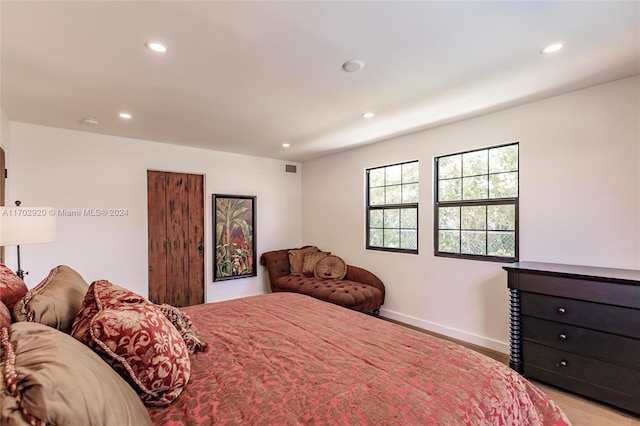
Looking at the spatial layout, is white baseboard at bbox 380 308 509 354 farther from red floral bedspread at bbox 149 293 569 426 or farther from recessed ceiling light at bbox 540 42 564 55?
recessed ceiling light at bbox 540 42 564 55

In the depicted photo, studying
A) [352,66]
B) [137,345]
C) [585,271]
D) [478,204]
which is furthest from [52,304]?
[478,204]

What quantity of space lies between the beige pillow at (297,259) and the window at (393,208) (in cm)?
119

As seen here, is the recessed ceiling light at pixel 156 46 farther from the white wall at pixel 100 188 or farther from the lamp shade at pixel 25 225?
the white wall at pixel 100 188

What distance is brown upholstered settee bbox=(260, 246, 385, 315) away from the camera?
390cm

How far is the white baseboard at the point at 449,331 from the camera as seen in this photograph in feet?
10.4

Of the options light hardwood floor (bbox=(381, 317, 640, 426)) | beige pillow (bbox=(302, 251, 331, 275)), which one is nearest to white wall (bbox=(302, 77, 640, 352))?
light hardwood floor (bbox=(381, 317, 640, 426))

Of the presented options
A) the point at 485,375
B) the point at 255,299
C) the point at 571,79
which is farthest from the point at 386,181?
the point at 485,375

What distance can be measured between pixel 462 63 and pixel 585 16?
0.68m

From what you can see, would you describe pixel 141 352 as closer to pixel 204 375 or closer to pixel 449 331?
pixel 204 375

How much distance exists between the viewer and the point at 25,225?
1.98m

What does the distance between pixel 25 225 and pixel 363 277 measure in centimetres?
368

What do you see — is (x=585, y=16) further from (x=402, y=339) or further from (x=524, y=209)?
(x=402, y=339)

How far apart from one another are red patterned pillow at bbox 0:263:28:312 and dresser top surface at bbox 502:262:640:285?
3226 millimetres

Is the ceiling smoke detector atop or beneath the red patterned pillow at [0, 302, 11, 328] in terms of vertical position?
atop
